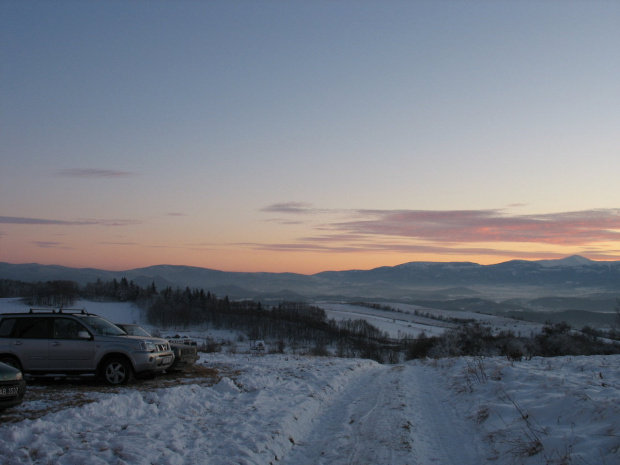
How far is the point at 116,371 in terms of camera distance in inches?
499

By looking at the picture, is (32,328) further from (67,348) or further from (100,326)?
(100,326)

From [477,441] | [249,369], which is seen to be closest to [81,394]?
[249,369]

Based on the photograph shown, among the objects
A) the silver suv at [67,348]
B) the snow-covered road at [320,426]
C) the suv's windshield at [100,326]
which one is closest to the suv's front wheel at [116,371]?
the silver suv at [67,348]

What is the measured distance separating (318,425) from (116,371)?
21.4 ft

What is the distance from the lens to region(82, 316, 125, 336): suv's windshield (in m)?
13.0

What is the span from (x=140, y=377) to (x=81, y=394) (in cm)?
219

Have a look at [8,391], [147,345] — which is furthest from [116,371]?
[8,391]

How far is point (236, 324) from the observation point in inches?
6393

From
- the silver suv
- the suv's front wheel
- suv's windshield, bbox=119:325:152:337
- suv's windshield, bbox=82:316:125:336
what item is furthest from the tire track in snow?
suv's windshield, bbox=119:325:152:337

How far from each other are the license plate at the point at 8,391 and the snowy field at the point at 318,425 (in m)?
0.45

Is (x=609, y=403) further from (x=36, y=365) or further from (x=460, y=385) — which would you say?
(x=36, y=365)

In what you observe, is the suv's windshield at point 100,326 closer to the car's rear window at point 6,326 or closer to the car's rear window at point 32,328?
the car's rear window at point 32,328

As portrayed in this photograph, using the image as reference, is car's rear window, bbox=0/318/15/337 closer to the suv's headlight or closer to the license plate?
the suv's headlight

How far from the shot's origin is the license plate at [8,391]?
8469 millimetres
